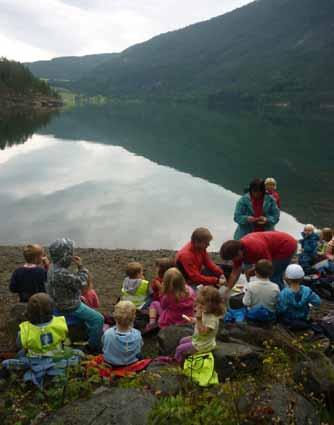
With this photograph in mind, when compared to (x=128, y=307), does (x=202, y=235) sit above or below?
above

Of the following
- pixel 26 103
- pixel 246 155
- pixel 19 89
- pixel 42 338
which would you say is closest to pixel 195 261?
pixel 42 338

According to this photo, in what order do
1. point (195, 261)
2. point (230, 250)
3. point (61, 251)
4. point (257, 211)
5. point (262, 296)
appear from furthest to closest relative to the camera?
point (257, 211) < point (195, 261) < point (230, 250) < point (262, 296) < point (61, 251)

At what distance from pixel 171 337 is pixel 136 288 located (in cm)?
183

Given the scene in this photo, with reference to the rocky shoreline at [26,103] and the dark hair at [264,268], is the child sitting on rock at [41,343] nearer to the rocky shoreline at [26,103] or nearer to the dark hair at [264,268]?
the dark hair at [264,268]

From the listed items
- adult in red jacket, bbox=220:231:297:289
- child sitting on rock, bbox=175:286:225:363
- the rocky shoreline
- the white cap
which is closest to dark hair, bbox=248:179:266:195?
adult in red jacket, bbox=220:231:297:289

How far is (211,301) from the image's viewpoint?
193 inches

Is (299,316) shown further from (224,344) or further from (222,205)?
(222,205)

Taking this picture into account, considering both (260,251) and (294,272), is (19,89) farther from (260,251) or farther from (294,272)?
(294,272)

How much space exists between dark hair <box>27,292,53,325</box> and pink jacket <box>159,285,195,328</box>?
1.99 m

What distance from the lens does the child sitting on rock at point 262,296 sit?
6.15 metres

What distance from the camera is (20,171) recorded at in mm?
31672

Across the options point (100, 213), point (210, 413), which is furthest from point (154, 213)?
point (210, 413)

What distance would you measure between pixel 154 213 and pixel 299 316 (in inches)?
608

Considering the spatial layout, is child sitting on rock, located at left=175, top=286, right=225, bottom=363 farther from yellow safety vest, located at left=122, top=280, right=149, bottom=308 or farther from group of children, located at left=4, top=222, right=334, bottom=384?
yellow safety vest, located at left=122, top=280, right=149, bottom=308
